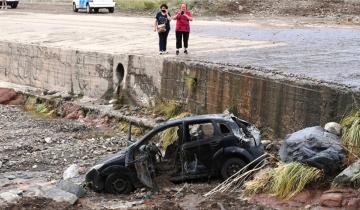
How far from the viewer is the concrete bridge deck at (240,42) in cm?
1548

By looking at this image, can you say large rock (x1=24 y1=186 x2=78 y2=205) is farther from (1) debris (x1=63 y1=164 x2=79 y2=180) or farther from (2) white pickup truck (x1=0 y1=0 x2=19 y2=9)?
(2) white pickup truck (x1=0 y1=0 x2=19 y2=9)

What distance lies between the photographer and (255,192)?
35.8 ft

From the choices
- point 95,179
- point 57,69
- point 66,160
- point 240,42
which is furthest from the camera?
point 57,69

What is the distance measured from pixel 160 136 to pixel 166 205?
13.2ft

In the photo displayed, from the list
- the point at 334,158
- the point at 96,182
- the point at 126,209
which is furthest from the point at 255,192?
the point at 96,182

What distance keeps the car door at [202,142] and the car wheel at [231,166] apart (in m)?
0.30

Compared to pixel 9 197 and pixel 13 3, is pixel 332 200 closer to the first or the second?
pixel 9 197

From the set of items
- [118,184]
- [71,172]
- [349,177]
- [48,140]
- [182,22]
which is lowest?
[48,140]

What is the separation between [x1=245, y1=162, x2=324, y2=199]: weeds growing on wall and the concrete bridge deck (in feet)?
8.13

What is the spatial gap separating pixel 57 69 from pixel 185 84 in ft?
25.8

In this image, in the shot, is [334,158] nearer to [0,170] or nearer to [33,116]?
[0,170]

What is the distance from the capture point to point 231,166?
38.6 feet

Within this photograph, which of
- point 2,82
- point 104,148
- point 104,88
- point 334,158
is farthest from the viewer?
point 2,82

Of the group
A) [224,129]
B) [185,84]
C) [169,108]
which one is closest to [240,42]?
[185,84]
